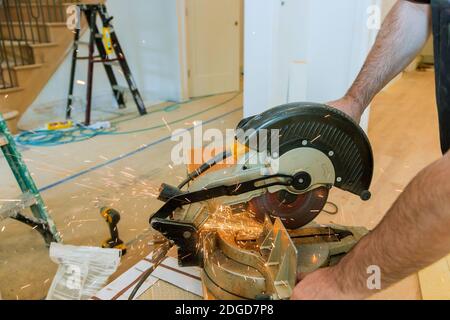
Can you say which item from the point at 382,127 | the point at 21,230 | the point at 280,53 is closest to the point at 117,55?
the point at 280,53

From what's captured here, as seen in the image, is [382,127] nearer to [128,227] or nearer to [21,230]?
[128,227]

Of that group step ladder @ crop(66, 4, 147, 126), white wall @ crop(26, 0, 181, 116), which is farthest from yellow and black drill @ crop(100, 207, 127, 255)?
white wall @ crop(26, 0, 181, 116)

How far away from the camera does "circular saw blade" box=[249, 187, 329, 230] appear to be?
841mm

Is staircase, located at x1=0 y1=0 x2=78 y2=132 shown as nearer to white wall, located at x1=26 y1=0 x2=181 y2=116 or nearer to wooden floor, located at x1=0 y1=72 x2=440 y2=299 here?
white wall, located at x1=26 y1=0 x2=181 y2=116

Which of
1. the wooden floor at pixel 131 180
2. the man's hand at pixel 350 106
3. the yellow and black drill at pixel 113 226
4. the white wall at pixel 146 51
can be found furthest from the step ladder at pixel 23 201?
the white wall at pixel 146 51

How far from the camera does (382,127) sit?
2777 millimetres

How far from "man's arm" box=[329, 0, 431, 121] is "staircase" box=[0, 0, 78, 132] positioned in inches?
118

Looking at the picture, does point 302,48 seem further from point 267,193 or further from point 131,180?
point 267,193

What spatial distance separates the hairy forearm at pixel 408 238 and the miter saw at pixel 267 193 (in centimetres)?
16

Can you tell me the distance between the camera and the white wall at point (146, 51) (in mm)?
4008

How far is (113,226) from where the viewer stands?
132cm

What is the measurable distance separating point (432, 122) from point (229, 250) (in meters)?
2.69

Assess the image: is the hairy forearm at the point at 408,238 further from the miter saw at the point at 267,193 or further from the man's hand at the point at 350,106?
the man's hand at the point at 350,106

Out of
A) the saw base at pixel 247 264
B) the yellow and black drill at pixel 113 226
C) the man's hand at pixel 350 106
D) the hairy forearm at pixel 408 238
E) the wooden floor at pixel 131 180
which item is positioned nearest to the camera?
the hairy forearm at pixel 408 238
